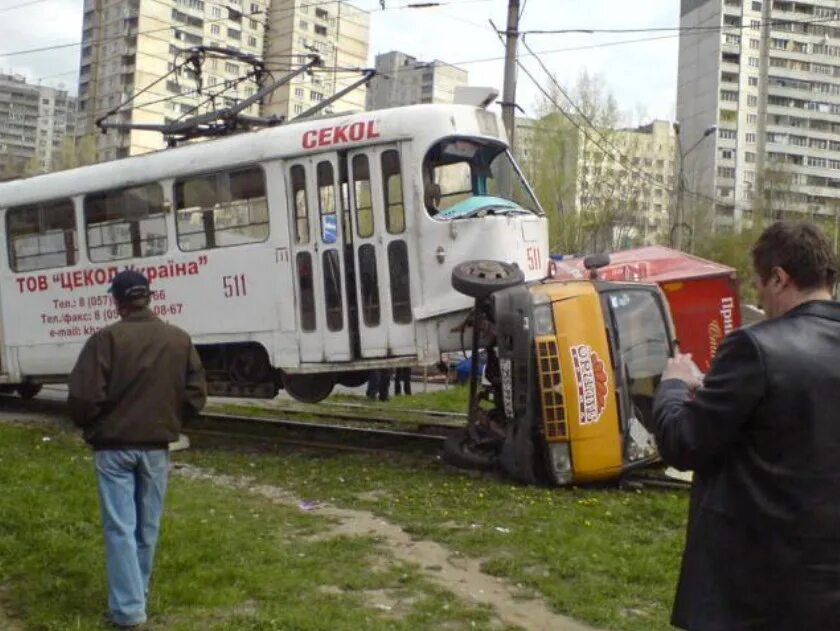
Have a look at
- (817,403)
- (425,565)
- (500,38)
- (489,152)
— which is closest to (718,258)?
(500,38)

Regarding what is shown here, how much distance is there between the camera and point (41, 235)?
13.1 m

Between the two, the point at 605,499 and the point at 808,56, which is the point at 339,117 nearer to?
the point at 605,499

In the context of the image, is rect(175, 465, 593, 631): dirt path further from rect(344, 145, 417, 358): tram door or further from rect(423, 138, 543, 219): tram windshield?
rect(423, 138, 543, 219): tram windshield

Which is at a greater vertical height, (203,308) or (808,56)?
(808,56)

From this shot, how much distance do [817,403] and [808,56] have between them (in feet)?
286

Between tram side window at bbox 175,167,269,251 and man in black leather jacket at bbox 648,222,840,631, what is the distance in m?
8.49

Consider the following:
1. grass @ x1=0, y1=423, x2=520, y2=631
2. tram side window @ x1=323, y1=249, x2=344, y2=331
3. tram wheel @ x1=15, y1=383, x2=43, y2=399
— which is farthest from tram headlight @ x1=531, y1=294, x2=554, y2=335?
tram wheel @ x1=15, y1=383, x2=43, y2=399

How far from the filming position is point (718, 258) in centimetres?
4403

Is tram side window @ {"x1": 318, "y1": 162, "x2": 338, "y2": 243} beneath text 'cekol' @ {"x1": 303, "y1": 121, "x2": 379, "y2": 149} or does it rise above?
beneath

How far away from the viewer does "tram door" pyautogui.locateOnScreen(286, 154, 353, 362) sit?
10266 mm

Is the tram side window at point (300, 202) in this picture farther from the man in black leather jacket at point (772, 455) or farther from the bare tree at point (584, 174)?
the bare tree at point (584, 174)

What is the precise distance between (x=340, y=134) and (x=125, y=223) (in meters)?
3.39

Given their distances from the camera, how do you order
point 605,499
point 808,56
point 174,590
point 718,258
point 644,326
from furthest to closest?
point 808,56 < point 718,258 < point 644,326 < point 605,499 < point 174,590

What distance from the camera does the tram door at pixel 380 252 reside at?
995 centimetres
